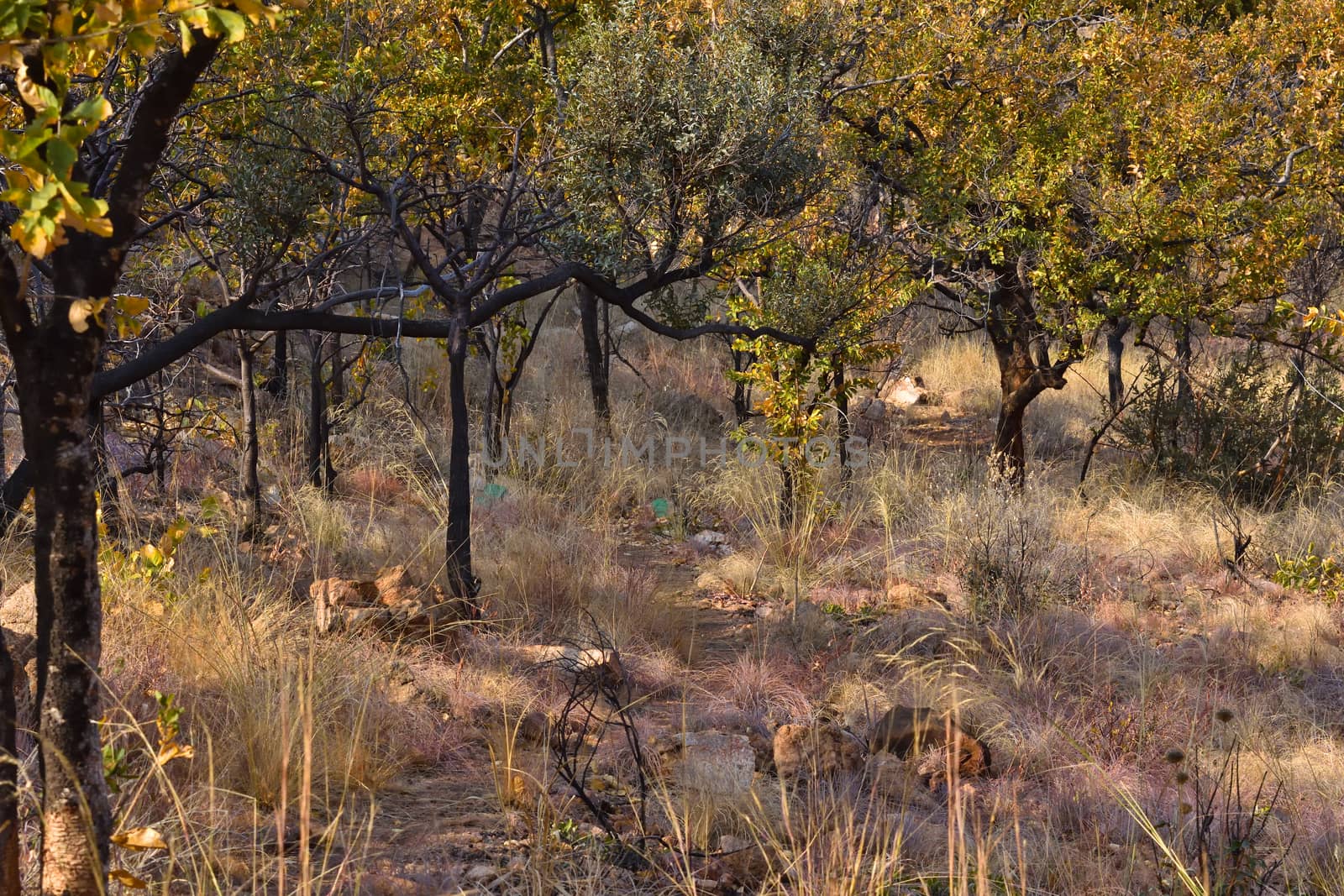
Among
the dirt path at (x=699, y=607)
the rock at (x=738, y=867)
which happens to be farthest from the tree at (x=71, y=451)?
the dirt path at (x=699, y=607)

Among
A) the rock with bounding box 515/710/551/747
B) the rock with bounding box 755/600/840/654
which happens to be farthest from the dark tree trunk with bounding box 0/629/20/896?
the rock with bounding box 755/600/840/654

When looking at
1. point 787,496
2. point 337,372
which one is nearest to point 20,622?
point 337,372

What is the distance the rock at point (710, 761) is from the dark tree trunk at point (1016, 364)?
4.90 metres

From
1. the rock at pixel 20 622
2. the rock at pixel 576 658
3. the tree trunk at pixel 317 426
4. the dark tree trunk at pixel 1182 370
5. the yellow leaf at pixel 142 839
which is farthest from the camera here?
the dark tree trunk at pixel 1182 370

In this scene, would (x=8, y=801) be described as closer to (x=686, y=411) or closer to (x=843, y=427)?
(x=843, y=427)

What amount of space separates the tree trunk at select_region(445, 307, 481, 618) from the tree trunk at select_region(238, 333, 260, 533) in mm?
1580

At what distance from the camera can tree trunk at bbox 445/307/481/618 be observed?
203 inches

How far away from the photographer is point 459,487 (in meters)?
5.42

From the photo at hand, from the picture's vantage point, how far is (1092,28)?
31.9ft

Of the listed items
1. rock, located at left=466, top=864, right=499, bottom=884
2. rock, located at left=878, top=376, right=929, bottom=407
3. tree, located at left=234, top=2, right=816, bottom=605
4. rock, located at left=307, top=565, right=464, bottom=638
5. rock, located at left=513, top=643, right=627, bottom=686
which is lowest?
rock, located at left=466, top=864, right=499, bottom=884

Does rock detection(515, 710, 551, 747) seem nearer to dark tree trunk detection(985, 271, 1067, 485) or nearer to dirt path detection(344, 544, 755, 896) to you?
dirt path detection(344, 544, 755, 896)

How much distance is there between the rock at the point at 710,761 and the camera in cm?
394

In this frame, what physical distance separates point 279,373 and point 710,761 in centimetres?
589

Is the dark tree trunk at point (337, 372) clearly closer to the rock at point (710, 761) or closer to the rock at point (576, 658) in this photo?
the rock at point (576, 658)
